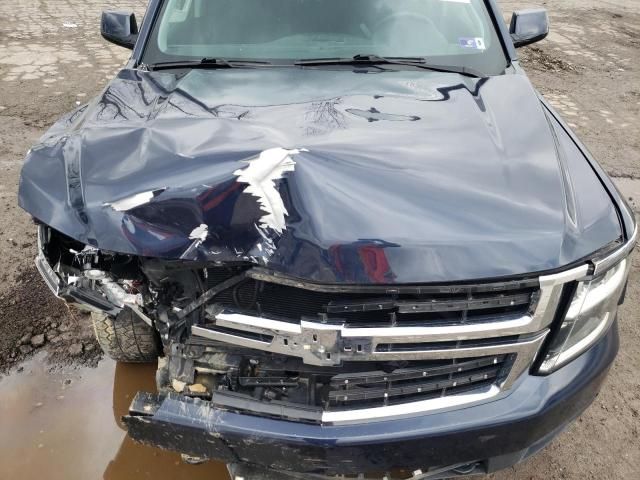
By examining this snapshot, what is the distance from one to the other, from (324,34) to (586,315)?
1.80m

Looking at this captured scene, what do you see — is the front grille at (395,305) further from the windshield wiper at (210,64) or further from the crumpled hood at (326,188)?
the windshield wiper at (210,64)

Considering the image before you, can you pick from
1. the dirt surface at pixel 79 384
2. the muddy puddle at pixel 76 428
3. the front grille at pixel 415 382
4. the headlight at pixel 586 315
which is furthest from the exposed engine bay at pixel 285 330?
the dirt surface at pixel 79 384

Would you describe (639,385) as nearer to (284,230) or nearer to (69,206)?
(284,230)

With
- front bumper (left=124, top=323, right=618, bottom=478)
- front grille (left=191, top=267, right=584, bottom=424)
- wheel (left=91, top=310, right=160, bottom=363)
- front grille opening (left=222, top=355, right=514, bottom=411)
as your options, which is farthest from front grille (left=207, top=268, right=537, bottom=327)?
wheel (left=91, top=310, right=160, bottom=363)

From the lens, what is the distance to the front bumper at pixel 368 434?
161 centimetres

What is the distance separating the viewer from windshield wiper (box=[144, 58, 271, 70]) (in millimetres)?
2574

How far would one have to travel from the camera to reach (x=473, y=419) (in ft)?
5.32

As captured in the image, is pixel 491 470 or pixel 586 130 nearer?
pixel 491 470

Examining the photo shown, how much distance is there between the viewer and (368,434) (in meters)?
1.61

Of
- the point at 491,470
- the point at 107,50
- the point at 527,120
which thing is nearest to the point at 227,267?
the point at 491,470

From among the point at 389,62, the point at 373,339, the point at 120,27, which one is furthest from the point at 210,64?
the point at 373,339

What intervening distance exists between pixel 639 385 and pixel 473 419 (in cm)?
156

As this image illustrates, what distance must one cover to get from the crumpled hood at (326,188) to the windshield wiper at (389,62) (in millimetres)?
429

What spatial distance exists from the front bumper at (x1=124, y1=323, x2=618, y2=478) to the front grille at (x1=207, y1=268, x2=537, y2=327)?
0.96 ft
